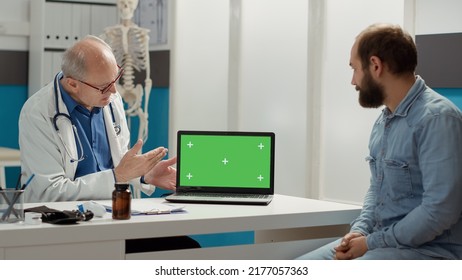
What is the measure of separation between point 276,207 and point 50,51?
355 cm

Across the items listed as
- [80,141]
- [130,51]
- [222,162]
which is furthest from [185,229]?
[130,51]

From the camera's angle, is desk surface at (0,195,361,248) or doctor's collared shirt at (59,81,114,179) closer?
desk surface at (0,195,361,248)

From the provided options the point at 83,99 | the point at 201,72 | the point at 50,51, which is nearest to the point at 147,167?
the point at 83,99

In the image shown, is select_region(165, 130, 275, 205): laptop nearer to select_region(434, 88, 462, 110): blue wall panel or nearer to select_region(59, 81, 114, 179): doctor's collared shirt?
select_region(59, 81, 114, 179): doctor's collared shirt

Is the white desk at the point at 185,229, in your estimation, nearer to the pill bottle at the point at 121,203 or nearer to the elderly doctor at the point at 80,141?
the pill bottle at the point at 121,203

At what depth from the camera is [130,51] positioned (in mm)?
5348

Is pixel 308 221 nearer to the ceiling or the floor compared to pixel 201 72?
nearer to the floor

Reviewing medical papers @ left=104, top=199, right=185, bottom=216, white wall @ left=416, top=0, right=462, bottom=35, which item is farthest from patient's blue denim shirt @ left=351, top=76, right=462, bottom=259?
white wall @ left=416, top=0, right=462, bottom=35

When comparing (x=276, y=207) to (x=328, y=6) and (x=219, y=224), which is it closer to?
(x=219, y=224)

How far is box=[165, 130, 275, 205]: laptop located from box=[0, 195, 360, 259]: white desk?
119mm

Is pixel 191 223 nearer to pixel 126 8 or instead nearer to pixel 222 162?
pixel 222 162

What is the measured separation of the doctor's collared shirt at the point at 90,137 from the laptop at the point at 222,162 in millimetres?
402

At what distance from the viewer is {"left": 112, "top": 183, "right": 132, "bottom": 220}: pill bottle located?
2.23m

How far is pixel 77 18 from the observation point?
5.78 metres
